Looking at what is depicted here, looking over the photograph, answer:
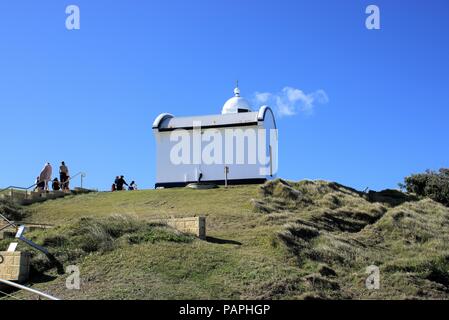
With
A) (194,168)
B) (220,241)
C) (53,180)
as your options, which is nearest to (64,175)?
(53,180)

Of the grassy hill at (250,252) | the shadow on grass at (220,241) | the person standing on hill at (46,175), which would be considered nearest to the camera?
the grassy hill at (250,252)

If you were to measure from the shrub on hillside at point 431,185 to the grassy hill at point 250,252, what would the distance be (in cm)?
1079

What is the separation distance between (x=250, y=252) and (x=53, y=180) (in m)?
17.2

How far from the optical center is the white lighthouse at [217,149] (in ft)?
104

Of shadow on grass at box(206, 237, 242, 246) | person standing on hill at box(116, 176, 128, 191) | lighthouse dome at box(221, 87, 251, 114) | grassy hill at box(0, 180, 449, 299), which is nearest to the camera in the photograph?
grassy hill at box(0, 180, 449, 299)

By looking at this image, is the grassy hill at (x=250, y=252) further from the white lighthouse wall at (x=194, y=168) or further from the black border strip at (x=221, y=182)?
the white lighthouse wall at (x=194, y=168)

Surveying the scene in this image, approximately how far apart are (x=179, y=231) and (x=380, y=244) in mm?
6815

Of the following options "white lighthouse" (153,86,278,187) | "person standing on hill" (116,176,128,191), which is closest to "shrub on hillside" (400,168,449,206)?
"white lighthouse" (153,86,278,187)

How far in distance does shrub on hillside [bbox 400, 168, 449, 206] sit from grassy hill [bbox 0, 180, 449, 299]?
10.8 meters

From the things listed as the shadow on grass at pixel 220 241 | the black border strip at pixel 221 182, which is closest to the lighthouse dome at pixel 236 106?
the black border strip at pixel 221 182

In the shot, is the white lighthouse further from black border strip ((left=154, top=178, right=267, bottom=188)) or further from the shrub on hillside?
the shrub on hillside

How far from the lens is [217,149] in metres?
32.4

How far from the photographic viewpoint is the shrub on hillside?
112 feet

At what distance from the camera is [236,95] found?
38094mm
